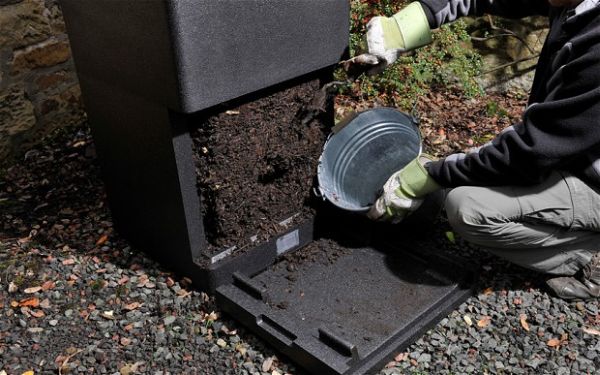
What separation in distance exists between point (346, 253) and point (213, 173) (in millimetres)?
803

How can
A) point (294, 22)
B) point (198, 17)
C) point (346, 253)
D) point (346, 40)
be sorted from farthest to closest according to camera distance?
point (346, 253) < point (346, 40) < point (294, 22) < point (198, 17)

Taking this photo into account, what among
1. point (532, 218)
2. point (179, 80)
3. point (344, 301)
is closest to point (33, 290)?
point (179, 80)

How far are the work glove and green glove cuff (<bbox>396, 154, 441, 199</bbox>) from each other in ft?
1.52

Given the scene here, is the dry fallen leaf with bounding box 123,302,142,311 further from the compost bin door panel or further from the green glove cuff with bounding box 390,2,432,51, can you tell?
the green glove cuff with bounding box 390,2,432,51

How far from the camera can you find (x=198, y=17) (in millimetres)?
2152

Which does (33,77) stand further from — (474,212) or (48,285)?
A: (474,212)

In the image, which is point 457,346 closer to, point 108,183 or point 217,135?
point 217,135

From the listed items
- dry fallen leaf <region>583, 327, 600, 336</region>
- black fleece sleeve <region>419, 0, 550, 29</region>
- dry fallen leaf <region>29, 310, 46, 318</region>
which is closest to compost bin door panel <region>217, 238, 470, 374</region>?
dry fallen leaf <region>583, 327, 600, 336</region>

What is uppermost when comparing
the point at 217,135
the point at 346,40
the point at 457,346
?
the point at 346,40

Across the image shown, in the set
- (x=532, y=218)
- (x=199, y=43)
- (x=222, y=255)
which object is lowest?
(x=222, y=255)

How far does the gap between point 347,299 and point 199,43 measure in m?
1.23

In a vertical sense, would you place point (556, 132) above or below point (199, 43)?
below

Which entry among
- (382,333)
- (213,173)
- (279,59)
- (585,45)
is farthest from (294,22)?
(382,333)

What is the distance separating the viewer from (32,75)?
3756mm
